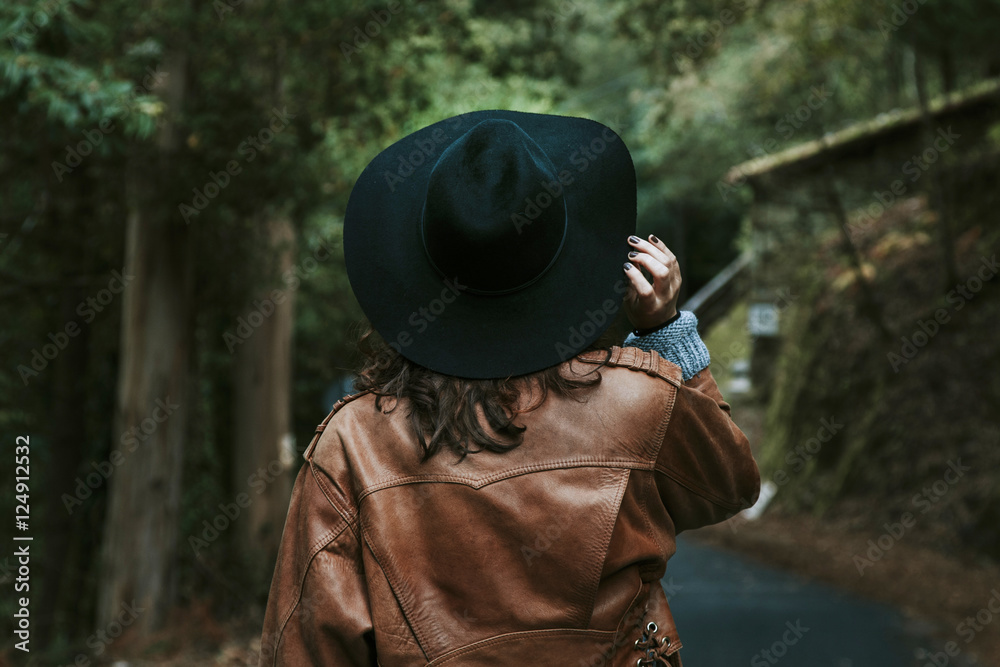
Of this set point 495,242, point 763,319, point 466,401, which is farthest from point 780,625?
point 763,319

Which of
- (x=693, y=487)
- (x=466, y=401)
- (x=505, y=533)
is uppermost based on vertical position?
(x=466, y=401)

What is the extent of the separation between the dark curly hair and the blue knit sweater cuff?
0.41ft

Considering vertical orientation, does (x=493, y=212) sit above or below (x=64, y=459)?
above

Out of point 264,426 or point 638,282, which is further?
point 264,426

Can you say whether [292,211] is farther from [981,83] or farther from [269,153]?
[981,83]

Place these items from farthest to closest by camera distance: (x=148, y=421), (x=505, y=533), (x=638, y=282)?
(x=148, y=421) → (x=638, y=282) → (x=505, y=533)

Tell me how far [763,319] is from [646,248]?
17.0m

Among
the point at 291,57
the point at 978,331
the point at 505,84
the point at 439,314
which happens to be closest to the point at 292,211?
the point at 291,57

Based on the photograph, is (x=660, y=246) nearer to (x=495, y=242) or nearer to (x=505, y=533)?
(x=495, y=242)

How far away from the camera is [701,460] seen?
1.70m

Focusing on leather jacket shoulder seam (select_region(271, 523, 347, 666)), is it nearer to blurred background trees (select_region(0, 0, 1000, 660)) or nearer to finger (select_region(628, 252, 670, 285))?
finger (select_region(628, 252, 670, 285))

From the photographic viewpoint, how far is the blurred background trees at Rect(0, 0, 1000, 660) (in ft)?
20.3

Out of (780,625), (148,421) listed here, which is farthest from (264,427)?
(780,625)

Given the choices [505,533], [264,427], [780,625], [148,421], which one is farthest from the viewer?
[264,427]
